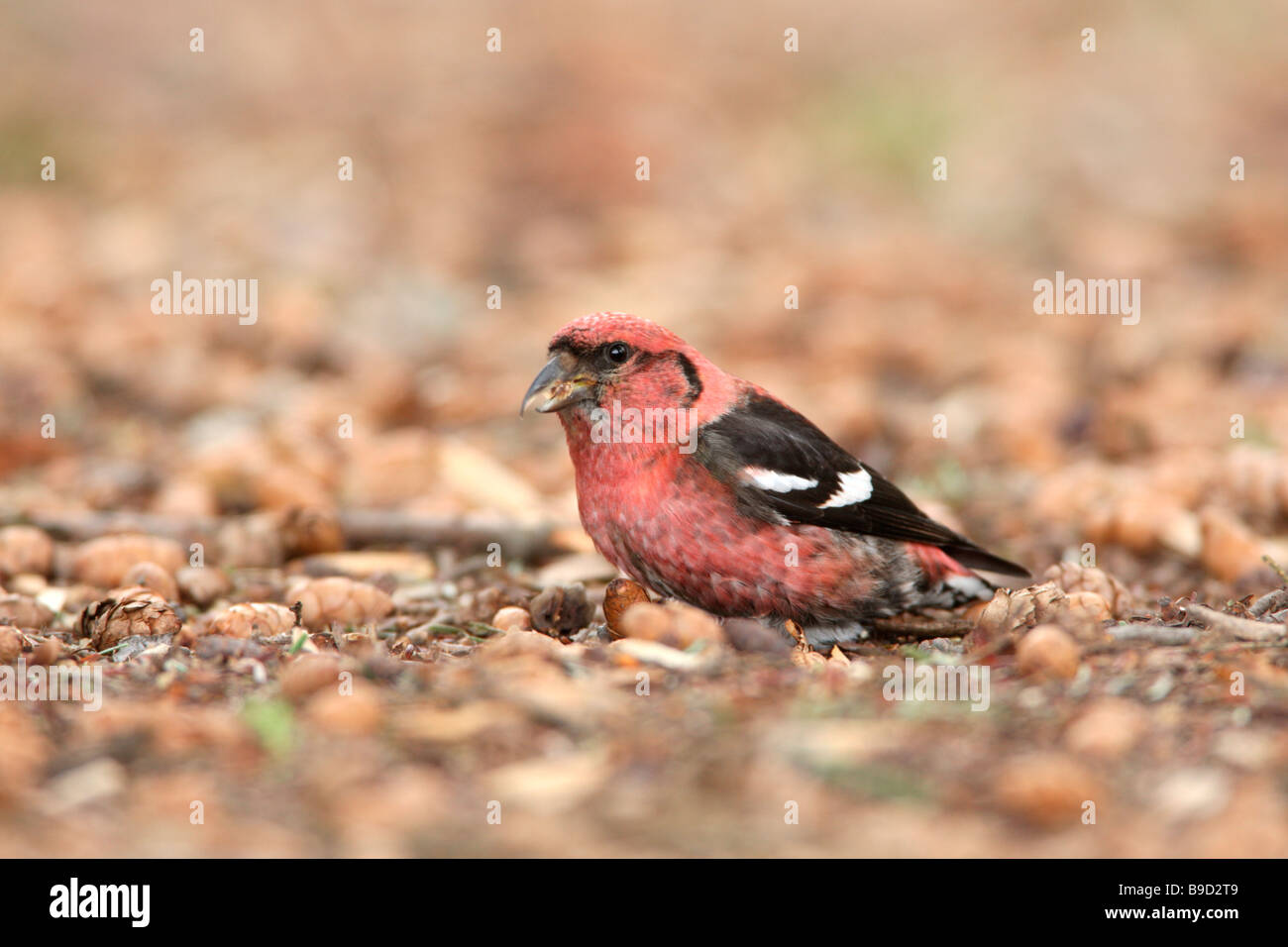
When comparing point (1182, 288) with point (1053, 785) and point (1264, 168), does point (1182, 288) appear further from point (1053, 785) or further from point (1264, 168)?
point (1053, 785)

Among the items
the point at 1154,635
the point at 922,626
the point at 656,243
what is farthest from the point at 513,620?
the point at 656,243

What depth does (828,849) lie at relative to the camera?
223 cm

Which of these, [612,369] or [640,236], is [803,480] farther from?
[640,236]

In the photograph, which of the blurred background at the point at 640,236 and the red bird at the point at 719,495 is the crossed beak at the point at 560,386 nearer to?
the red bird at the point at 719,495

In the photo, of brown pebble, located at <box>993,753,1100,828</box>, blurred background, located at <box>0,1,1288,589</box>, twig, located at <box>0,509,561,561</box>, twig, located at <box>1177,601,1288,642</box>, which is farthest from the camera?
blurred background, located at <box>0,1,1288,589</box>

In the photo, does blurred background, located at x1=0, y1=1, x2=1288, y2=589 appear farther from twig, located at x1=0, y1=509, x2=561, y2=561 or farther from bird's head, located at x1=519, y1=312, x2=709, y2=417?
bird's head, located at x1=519, y1=312, x2=709, y2=417

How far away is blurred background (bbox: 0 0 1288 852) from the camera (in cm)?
548

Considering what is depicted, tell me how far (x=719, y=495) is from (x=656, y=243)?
17.8 ft

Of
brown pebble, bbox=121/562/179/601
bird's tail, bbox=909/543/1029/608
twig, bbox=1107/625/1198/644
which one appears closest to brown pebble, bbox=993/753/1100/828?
twig, bbox=1107/625/1198/644

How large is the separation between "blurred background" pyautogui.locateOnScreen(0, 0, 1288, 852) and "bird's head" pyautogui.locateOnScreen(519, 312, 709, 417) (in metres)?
0.98

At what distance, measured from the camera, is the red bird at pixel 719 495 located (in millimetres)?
3676

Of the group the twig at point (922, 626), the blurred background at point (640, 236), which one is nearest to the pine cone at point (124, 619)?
the blurred background at point (640, 236)

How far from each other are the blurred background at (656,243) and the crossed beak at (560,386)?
0.98 meters

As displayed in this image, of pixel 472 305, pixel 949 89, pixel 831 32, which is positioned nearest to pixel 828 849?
pixel 472 305
